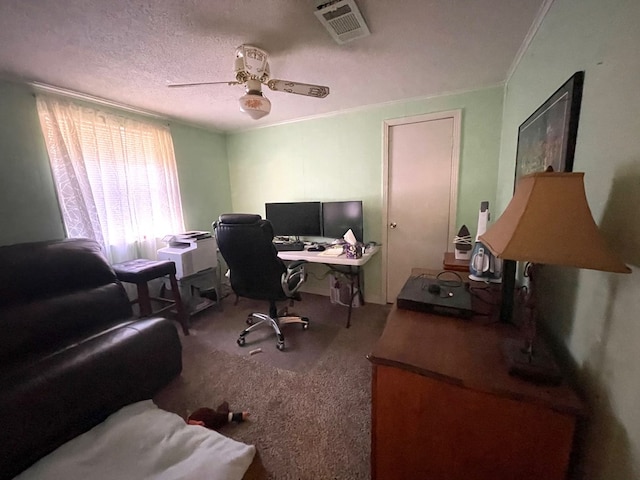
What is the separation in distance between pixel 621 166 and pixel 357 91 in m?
2.07

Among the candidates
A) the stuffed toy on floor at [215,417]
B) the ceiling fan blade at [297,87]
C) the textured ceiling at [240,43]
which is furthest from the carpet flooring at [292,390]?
the textured ceiling at [240,43]

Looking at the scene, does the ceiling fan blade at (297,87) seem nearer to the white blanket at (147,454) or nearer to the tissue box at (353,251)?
the tissue box at (353,251)

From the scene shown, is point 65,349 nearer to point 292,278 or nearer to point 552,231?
point 292,278

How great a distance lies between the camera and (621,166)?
684 millimetres

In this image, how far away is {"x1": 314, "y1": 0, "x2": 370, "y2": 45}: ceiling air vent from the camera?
3.93 feet

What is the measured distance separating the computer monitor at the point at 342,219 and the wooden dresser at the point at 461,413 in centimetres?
186

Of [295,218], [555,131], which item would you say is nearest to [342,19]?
[555,131]

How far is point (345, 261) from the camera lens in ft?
7.90

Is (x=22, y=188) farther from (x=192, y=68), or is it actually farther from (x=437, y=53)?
(x=437, y=53)

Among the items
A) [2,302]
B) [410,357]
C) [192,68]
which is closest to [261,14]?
[192,68]

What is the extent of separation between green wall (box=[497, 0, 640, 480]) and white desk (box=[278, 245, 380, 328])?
155cm

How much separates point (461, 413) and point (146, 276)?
2441 mm

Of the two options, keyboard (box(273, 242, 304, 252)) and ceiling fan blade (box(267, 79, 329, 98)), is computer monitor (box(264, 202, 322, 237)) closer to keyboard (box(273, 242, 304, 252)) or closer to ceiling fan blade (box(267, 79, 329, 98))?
keyboard (box(273, 242, 304, 252))

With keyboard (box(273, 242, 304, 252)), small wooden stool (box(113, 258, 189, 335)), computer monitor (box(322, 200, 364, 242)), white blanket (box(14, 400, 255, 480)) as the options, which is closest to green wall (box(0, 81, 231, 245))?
small wooden stool (box(113, 258, 189, 335))
